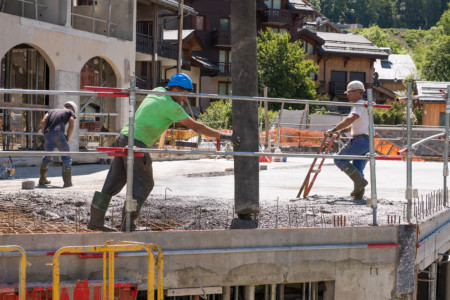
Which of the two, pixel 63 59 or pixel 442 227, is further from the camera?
pixel 63 59

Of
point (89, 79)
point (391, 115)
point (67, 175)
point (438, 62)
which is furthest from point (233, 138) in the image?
point (438, 62)

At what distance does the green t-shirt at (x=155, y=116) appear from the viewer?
636cm

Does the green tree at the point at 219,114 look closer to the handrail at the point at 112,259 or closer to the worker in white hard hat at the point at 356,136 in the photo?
the worker in white hard hat at the point at 356,136

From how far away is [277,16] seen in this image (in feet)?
184

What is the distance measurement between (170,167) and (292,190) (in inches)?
296

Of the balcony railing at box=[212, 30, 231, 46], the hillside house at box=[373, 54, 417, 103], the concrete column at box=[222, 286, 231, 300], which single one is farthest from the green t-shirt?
the hillside house at box=[373, 54, 417, 103]

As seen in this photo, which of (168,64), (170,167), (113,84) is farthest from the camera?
(168,64)

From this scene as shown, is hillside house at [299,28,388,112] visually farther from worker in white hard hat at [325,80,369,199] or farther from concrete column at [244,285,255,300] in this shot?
concrete column at [244,285,255,300]

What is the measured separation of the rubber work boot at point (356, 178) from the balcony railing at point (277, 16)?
47.2 meters

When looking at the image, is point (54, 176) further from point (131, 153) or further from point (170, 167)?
point (131, 153)

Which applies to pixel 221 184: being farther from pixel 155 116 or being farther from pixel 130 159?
pixel 130 159

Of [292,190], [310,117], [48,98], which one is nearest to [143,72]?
[310,117]

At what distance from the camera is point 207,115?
42281mm

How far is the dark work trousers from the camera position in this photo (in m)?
6.33
